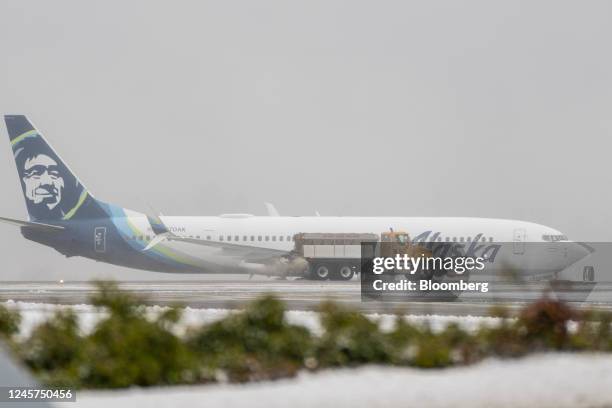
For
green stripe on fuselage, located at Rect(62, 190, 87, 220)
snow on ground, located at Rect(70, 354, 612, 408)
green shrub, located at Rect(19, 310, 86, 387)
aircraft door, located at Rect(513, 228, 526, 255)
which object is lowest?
aircraft door, located at Rect(513, 228, 526, 255)

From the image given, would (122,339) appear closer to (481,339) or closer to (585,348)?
(481,339)

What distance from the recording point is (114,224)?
5962 centimetres

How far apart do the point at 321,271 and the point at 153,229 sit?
9.38m

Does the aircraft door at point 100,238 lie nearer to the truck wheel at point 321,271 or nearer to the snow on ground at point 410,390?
the truck wheel at point 321,271

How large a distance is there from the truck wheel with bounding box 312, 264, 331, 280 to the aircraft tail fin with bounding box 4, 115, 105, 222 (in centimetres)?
1200

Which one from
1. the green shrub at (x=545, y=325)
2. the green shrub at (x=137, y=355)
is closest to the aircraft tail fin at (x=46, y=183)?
the green shrub at (x=137, y=355)

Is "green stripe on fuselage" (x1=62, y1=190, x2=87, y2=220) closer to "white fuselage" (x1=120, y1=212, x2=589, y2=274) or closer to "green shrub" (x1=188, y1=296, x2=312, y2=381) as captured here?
"white fuselage" (x1=120, y1=212, x2=589, y2=274)

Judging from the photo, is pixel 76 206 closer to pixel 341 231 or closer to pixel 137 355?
pixel 341 231

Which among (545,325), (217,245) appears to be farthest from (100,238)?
(545,325)

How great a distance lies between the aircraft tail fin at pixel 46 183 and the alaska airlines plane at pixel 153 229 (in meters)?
0.05

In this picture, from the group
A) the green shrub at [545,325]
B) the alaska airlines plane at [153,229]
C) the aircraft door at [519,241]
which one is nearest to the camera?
the green shrub at [545,325]

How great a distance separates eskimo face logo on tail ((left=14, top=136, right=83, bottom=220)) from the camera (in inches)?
2347

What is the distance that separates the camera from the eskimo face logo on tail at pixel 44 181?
5962cm

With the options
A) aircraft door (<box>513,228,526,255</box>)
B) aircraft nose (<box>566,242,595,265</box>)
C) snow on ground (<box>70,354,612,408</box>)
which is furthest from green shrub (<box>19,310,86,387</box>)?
aircraft nose (<box>566,242,595,265</box>)
